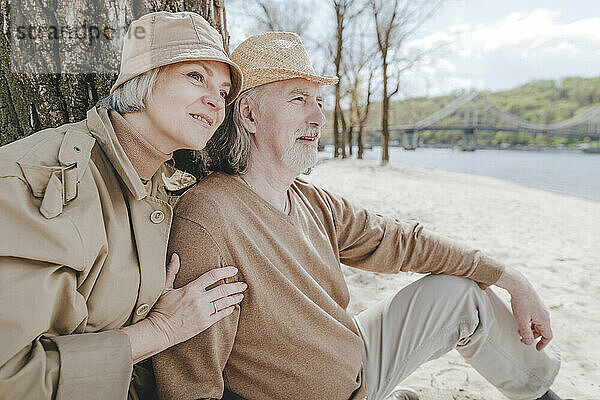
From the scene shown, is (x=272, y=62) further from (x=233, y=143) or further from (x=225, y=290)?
(x=225, y=290)

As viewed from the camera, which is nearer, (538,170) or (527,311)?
(527,311)

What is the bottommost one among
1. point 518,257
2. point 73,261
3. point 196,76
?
point 518,257

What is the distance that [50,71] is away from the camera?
5.08 feet

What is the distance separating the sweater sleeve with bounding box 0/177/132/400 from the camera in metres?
0.86

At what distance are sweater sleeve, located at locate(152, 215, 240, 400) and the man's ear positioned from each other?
0.49 metres

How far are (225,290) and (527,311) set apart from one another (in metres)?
1.21

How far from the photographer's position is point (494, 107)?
5075 centimetres

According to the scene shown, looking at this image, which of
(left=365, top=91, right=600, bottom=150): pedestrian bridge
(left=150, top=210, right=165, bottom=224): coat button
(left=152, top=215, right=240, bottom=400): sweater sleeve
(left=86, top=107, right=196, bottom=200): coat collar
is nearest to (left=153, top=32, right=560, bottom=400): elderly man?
(left=152, top=215, right=240, bottom=400): sweater sleeve

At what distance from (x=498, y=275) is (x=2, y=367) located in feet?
5.36

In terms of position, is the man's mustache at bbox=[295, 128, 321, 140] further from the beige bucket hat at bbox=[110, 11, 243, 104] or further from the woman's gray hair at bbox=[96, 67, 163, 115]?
the woman's gray hair at bbox=[96, 67, 163, 115]

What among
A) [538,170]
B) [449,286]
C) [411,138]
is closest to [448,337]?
[449,286]

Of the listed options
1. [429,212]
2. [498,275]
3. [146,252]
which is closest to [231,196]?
[146,252]

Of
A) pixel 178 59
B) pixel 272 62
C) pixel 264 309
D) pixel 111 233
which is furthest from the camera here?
pixel 272 62

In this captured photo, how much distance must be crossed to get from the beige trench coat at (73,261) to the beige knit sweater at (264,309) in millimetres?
137
